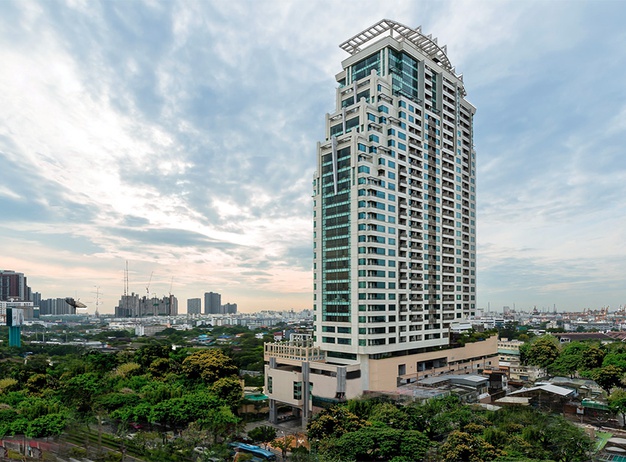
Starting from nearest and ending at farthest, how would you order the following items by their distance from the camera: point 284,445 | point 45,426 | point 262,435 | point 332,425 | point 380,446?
point 380,446 → point 332,425 → point 45,426 → point 284,445 → point 262,435

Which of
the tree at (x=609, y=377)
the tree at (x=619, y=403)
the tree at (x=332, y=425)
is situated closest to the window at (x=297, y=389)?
the tree at (x=332, y=425)

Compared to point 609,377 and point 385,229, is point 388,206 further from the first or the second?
point 609,377

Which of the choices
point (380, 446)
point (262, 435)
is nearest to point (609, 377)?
point (380, 446)

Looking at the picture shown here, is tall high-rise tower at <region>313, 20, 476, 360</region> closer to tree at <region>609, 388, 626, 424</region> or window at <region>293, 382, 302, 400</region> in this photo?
window at <region>293, 382, 302, 400</region>

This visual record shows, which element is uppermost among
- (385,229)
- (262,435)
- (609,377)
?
(385,229)

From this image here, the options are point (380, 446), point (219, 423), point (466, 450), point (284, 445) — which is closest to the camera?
point (466, 450)

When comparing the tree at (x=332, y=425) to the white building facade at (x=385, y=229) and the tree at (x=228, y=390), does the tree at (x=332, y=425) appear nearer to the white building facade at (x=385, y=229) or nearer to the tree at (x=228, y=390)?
the white building facade at (x=385, y=229)

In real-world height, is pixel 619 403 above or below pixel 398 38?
below
